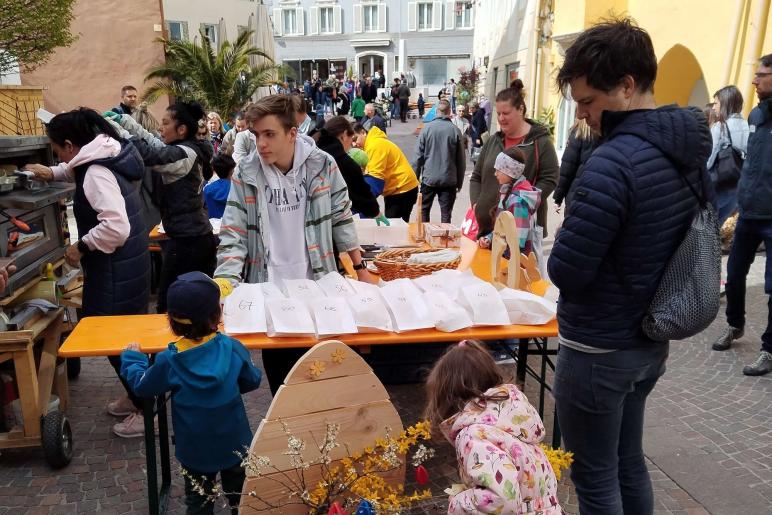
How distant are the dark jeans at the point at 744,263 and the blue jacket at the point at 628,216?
9.76 feet

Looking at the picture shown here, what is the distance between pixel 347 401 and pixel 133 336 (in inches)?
39.8

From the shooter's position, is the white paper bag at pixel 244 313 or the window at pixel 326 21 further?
the window at pixel 326 21

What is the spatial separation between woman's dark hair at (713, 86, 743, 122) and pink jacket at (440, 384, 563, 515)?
16.5ft

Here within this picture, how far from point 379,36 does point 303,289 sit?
4296 centimetres

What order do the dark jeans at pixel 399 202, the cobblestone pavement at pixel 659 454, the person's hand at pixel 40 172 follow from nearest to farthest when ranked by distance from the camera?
the cobblestone pavement at pixel 659 454, the person's hand at pixel 40 172, the dark jeans at pixel 399 202

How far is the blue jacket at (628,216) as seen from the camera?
69.4 inches

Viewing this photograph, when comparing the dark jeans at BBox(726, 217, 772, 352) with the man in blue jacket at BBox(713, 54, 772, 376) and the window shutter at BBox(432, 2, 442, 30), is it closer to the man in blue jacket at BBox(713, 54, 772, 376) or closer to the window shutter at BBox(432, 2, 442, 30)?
the man in blue jacket at BBox(713, 54, 772, 376)

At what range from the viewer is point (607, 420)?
6.67ft

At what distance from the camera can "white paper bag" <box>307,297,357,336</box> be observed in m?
2.59

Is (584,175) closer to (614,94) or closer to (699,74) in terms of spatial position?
(614,94)

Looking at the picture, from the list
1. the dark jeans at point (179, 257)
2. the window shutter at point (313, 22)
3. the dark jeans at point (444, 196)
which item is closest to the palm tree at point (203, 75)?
the dark jeans at point (444, 196)

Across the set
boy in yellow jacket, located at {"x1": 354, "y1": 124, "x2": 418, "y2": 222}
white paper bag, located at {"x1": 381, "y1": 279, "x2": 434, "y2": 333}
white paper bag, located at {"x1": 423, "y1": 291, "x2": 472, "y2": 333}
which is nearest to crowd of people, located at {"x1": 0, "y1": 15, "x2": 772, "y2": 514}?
white paper bag, located at {"x1": 381, "y1": 279, "x2": 434, "y2": 333}

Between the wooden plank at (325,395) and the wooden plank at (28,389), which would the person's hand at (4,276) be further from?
the wooden plank at (325,395)

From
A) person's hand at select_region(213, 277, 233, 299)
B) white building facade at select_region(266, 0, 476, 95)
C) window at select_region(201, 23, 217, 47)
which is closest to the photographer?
person's hand at select_region(213, 277, 233, 299)
